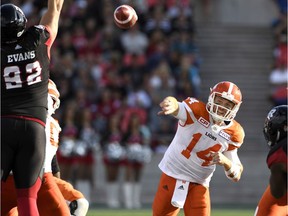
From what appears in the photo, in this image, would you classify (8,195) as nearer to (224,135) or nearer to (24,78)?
(24,78)

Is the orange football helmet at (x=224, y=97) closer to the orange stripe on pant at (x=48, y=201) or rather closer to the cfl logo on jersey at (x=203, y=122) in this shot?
the cfl logo on jersey at (x=203, y=122)

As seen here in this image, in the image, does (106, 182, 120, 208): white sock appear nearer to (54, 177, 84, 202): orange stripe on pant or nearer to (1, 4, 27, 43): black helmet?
(54, 177, 84, 202): orange stripe on pant

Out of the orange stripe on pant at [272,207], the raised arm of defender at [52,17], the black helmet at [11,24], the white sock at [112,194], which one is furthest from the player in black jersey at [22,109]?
the white sock at [112,194]

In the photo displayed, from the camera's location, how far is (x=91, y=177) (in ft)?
48.5

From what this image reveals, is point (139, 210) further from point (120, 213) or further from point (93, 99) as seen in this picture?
point (93, 99)

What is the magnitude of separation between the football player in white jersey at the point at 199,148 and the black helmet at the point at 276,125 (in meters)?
0.97

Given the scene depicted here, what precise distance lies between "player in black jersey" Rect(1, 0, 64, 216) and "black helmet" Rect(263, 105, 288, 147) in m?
1.77

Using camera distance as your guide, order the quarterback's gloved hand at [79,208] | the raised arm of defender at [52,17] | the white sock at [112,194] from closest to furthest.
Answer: the raised arm of defender at [52,17], the quarterback's gloved hand at [79,208], the white sock at [112,194]

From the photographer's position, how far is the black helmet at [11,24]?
21.6 feet

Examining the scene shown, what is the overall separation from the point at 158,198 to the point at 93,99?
7.84m

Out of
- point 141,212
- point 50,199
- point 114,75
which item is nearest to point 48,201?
point 50,199

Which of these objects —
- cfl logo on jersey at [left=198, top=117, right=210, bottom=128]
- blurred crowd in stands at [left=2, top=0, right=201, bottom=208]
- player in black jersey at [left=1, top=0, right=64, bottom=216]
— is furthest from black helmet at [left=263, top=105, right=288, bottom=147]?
blurred crowd in stands at [left=2, top=0, right=201, bottom=208]

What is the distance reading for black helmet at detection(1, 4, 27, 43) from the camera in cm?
660

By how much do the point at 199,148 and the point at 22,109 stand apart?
6.45ft
